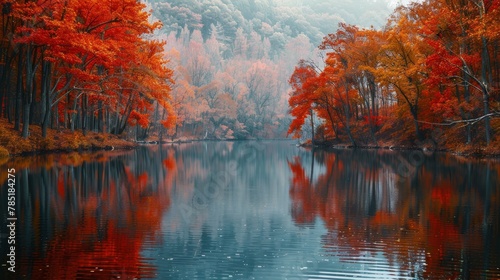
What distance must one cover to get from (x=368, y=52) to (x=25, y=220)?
41682 mm

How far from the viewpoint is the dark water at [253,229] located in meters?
7.76

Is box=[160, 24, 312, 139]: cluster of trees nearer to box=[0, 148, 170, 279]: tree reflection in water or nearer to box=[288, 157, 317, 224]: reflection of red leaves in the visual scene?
box=[288, 157, 317, 224]: reflection of red leaves

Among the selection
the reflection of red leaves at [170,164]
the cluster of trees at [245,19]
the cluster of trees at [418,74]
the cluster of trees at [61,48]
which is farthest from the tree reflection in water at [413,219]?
the cluster of trees at [245,19]

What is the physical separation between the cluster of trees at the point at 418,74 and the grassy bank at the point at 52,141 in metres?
20.0

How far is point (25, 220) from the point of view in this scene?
11.0 metres

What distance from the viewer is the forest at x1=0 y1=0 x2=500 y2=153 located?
98.4ft

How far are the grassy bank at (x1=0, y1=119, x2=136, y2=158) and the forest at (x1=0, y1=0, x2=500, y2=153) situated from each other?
7.4 inches

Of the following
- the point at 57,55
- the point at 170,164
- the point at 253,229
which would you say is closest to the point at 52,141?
the point at 57,55

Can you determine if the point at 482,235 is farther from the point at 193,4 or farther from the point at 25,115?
the point at 193,4

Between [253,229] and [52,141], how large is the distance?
92.5ft

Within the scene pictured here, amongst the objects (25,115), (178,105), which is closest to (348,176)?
(25,115)

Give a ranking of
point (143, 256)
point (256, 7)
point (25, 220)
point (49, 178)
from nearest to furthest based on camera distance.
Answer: point (143, 256) < point (25, 220) < point (49, 178) < point (256, 7)

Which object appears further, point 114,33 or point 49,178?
point 114,33

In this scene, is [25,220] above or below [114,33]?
below
